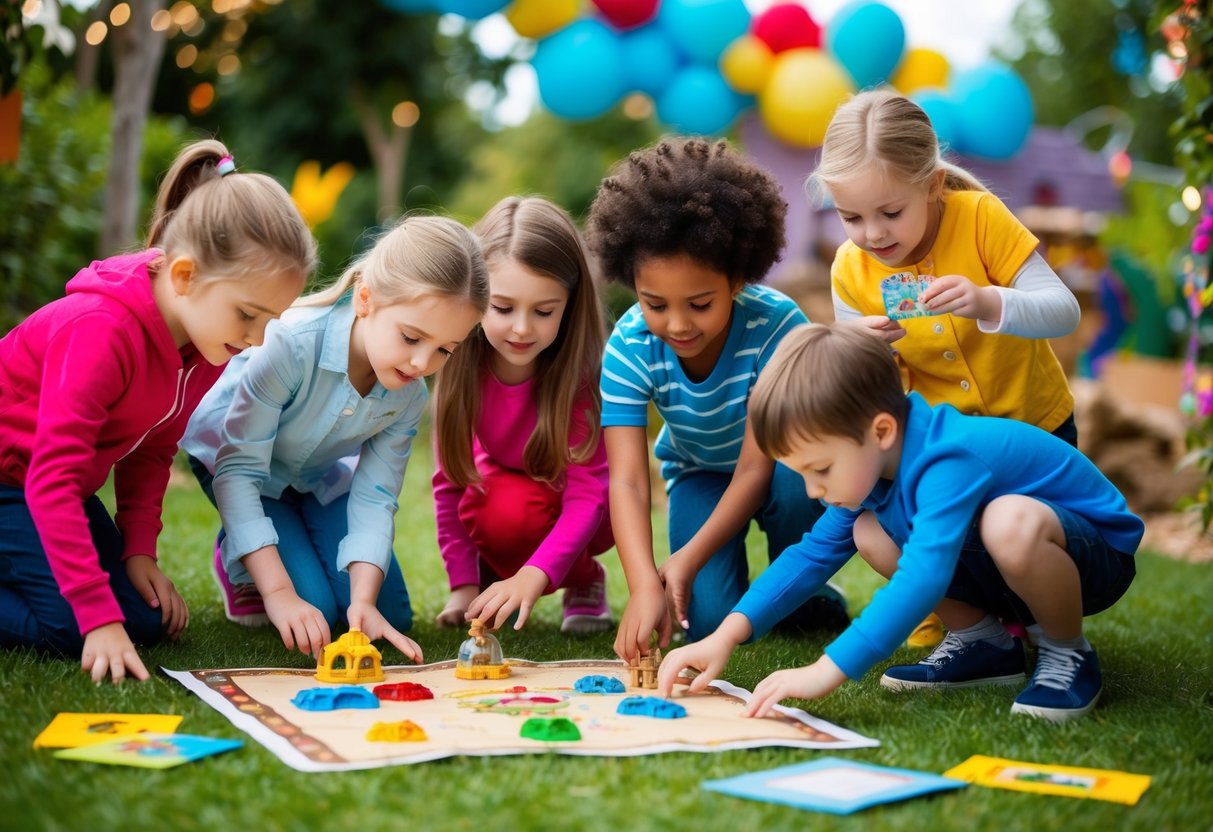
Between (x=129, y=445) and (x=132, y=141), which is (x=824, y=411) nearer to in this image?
→ (x=129, y=445)

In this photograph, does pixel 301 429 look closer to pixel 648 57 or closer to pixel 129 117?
pixel 129 117

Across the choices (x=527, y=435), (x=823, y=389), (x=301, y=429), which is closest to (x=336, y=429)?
(x=301, y=429)

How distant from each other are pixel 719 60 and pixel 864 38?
3.91ft

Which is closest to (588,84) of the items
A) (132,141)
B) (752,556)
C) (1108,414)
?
(132,141)

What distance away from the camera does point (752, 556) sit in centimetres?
505

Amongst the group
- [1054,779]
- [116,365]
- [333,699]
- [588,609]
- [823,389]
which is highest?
[116,365]

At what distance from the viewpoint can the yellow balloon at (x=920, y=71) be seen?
10336 mm

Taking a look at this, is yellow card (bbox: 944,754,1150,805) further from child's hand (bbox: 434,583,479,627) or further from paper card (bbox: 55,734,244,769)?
child's hand (bbox: 434,583,479,627)

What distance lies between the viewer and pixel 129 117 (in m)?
6.95

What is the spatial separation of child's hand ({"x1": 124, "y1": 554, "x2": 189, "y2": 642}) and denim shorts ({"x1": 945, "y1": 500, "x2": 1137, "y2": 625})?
6.06 feet

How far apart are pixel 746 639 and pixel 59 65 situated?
11.7 m

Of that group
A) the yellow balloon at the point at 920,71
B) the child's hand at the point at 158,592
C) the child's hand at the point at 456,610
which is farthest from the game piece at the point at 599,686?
the yellow balloon at the point at 920,71

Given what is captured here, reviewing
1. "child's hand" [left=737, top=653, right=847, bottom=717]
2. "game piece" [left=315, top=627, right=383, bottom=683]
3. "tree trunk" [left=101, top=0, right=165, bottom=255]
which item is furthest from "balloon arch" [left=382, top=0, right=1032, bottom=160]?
A: "child's hand" [left=737, top=653, right=847, bottom=717]

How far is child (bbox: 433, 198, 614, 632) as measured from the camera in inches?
125
